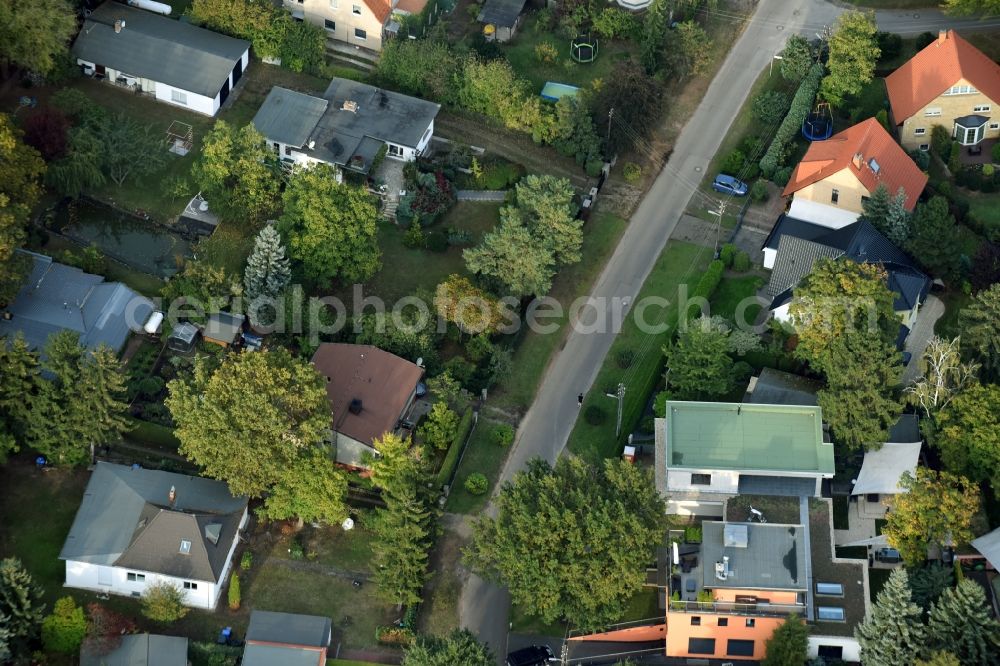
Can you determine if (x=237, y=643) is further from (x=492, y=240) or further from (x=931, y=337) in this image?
(x=931, y=337)

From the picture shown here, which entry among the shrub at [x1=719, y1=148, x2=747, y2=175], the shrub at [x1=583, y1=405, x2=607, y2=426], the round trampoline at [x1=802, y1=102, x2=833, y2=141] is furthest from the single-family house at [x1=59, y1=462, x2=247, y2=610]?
the round trampoline at [x1=802, y1=102, x2=833, y2=141]

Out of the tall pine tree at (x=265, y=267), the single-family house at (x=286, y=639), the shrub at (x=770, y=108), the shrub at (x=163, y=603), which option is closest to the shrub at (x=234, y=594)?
the single-family house at (x=286, y=639)

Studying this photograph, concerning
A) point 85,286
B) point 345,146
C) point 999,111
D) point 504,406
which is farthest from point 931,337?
point 85,286

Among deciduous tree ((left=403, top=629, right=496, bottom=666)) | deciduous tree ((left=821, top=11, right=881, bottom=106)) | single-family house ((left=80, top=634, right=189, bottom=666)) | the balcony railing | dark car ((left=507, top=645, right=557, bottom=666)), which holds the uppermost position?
deciduous tree ((left=821, top=11, right=881, bottom=106))

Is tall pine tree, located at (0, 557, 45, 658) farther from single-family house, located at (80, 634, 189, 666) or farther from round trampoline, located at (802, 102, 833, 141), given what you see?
round trampoline, located at (802, 102, 833, 141)

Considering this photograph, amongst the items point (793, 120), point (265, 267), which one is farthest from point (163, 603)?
point (793, 120)

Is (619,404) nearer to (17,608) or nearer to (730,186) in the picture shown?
(730,186)
